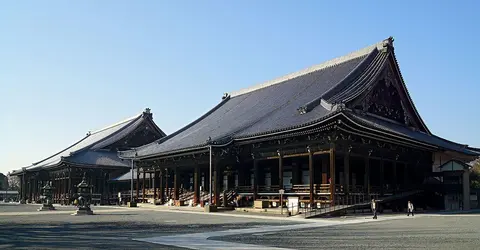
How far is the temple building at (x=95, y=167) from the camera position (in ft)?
192

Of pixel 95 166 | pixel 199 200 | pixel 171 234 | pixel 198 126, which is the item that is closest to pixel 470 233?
pixel 171 234

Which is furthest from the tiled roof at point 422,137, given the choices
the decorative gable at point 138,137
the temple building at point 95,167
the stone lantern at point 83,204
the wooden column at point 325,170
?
the decorative gable at point 138,137

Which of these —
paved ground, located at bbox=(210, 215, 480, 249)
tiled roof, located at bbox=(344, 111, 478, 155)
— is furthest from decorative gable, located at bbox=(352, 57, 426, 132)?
paved ground, located at bbox=(210, 215, 480, 249)

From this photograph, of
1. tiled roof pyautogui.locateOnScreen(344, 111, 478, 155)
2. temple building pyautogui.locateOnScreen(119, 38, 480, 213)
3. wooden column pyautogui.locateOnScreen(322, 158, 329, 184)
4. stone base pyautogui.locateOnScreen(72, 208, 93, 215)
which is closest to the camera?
temple building pyautogui.locateOnScreen(119, 38, 480, 213)

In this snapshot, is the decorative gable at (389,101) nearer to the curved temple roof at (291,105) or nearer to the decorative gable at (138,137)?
the curved temple roof at (291,105)

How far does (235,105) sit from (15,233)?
36.2m

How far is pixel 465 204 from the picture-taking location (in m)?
38.5

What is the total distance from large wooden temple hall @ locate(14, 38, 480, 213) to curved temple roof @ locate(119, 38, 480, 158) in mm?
121

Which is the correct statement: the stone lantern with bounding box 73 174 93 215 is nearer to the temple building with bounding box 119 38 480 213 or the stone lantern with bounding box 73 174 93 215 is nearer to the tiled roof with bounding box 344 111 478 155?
the temple building with bounding box 119 38 480 213

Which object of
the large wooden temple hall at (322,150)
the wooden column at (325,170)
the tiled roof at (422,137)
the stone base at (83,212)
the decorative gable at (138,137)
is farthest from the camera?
the decorative gable at (138,137)

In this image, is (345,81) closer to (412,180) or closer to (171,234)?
(412,180)

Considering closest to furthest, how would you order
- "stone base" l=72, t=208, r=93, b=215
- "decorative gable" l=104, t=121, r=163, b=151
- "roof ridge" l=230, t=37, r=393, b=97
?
"stone base" l=72, t=208, r=93, b=215, "roof ridge" l=230, t=37, r=393, b=97, "decorative gable" l=104, t=121, r=163, b=151

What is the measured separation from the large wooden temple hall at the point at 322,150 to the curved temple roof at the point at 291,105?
0.40 feet

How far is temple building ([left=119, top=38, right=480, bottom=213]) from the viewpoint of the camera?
3128cm
